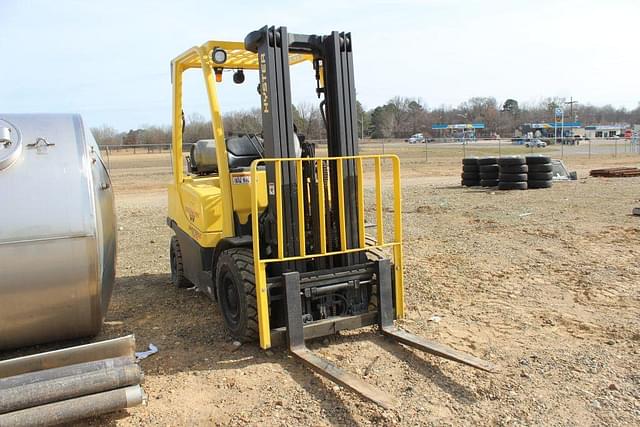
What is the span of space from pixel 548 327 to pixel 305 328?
2400mm

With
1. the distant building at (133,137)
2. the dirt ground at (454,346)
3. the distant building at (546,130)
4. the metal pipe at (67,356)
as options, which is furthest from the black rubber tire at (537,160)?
the distant building at (546,130)

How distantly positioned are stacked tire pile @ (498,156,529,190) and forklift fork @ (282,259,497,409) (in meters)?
13.2

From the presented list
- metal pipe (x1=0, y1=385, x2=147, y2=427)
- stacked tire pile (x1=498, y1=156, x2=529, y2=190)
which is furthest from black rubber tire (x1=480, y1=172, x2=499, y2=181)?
metal pipe (x1=0, y1=385, x2=147, y2=427)

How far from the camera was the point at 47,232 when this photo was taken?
4160 mm

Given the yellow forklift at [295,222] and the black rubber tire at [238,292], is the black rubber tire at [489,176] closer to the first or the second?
the yellow forklift at [295,222]

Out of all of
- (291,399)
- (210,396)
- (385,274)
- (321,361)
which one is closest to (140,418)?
(210,396)

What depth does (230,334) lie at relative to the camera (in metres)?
5.27

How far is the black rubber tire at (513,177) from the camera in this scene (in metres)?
17.1

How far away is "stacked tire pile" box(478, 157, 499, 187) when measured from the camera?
1819cm

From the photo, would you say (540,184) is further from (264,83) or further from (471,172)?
(264,83)

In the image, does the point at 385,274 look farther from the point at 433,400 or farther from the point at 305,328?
the point at 433,400

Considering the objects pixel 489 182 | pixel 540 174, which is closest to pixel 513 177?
pixel 540 174

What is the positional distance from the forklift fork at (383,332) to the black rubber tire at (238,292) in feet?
1.06

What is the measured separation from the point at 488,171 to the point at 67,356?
16157 millimetres
